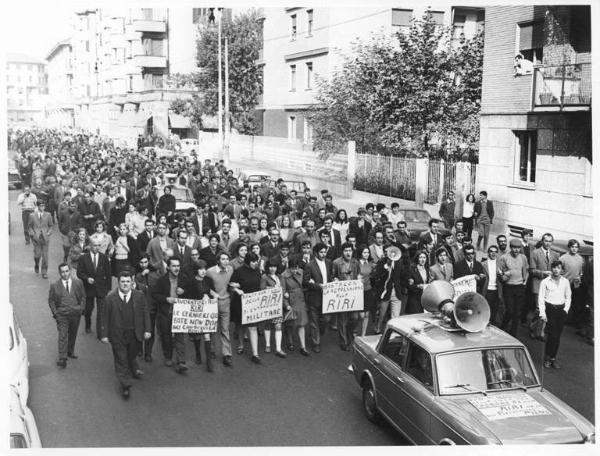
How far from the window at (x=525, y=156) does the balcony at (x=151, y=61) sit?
41595mm

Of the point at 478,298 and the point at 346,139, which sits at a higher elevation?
the point at 346,139

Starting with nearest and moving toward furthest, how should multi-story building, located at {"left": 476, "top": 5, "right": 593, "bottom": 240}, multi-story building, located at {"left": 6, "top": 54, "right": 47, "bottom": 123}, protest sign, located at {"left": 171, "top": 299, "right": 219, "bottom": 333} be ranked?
1. protest sign, located at {"left": 171, "top": 299, "right": 219, "bottom": 333}
2. multi-story building, located at {"left": 6, "top": 54, "right": 47, "bottom": 123}
3. multi-story building, located at {"left": 476, "top": 5, "right": 593, "bottom": 240}

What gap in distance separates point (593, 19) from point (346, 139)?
17496 millimetres

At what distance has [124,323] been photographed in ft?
30.0

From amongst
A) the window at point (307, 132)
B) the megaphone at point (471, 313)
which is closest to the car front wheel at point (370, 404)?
the megaphone at point (471, 313)

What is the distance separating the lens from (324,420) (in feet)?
27.3

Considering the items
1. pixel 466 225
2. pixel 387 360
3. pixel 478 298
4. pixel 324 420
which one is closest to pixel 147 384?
pixel 324 420

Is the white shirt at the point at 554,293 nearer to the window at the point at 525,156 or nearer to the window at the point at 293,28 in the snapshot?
the window at the point at 525,156

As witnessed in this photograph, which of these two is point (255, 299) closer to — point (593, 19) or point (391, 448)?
point (391, 448)

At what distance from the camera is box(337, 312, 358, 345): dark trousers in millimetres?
10984

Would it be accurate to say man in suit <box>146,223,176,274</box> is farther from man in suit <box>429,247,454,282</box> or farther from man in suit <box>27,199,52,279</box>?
man in suit <box>429,247,454,282</box>

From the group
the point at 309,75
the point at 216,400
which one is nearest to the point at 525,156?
the point at 216,400

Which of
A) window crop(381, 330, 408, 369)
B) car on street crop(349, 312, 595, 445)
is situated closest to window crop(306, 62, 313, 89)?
car on street crop(349, 312, 595, 445)

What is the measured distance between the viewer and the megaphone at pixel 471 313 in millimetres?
7574
